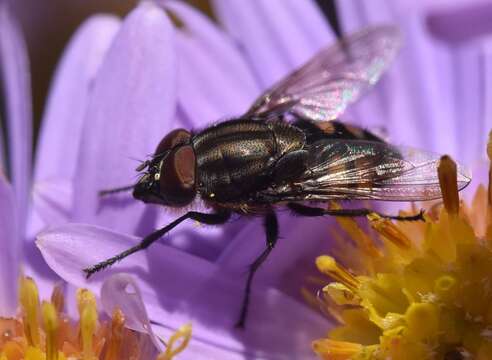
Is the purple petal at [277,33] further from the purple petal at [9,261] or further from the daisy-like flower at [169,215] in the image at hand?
the purple petal at [9,261]

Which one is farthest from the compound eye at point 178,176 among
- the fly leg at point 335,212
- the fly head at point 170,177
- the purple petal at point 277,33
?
the purple petal at point 277,33

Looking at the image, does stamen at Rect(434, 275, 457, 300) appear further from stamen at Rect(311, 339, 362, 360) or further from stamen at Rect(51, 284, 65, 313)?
stamen at Rect(51, 284, 65, 313)

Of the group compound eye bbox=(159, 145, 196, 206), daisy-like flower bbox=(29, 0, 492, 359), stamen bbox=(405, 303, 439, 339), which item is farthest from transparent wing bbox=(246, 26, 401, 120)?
stamen bbox=(405, 303, 439, 339)

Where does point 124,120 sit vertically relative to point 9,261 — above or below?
above

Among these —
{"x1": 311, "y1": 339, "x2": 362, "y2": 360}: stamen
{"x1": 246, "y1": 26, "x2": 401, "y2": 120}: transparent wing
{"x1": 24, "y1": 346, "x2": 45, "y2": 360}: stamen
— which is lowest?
{"x1": 311, "y1": 339, "x2": 362, "y2": 360}: stamen

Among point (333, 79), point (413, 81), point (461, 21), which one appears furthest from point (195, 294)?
point (461, 21)

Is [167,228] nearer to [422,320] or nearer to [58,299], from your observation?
[58,299]

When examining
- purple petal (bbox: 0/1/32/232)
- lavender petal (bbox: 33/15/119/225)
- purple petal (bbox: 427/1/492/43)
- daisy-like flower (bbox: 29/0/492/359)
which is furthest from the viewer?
purple petal (bbox: 427/1/492/43)
